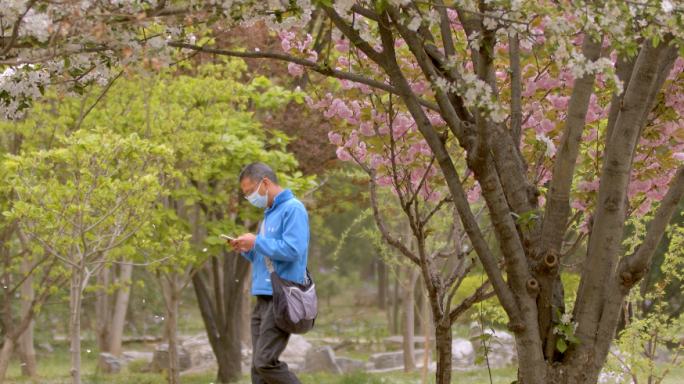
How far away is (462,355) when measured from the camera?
13703 millimetres

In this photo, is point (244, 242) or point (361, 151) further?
point (361, 151)

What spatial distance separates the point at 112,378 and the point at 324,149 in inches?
180

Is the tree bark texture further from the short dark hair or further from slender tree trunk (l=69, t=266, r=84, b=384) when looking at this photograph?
the short dark hair

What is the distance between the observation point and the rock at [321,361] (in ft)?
40.3

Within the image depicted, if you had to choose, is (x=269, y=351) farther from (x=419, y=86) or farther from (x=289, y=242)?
(x=419, y=86)

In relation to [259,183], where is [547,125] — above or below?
above

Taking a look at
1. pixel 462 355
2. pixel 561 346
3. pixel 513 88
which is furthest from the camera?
pixel 462 355

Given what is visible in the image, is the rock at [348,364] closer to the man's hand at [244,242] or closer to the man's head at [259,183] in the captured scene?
the man's head at [259,183]

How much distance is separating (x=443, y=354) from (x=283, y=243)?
1098mm

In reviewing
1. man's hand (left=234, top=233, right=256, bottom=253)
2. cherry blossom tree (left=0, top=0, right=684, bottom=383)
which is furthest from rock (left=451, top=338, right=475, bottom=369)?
cherry blossom tree (left=0, top=0, right=684, bottom=383)

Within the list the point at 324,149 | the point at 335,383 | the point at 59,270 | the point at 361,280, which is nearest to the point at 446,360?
the point at 335,383

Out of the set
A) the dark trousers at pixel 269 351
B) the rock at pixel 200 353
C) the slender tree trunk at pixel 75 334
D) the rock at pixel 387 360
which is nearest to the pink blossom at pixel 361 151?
the dark trousers at pixel 269 351

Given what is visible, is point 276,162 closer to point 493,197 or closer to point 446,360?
point 446,360

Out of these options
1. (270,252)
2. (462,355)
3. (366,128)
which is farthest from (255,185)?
(462,355)
